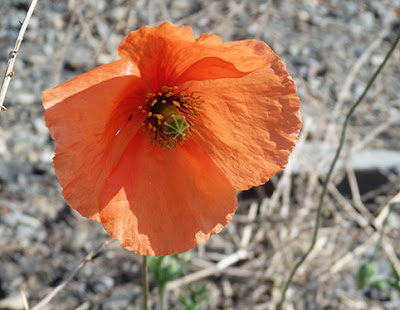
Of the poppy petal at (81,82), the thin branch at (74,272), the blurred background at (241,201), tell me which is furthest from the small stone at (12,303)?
the poppy petal at (81,82)

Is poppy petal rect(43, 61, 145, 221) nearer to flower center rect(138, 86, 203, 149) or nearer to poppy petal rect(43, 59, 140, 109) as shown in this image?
poppy petal rect(43, 59, 140, 109)

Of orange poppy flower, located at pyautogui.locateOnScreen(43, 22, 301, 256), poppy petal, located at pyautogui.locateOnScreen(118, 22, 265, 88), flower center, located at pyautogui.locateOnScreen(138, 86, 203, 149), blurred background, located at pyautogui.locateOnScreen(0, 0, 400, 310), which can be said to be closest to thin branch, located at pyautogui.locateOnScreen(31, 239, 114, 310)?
orange poppy flower, located at pyautogui.locateOnScreen(43, 22, 301, 256)

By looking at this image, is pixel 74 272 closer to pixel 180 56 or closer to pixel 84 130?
pixel 84 130

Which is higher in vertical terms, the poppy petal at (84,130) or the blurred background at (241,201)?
the poppy petal at (84,130)

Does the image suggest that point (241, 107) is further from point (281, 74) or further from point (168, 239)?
point (168, 239)

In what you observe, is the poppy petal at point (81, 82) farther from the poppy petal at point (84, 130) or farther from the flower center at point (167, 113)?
the flower center at point (167, 113)

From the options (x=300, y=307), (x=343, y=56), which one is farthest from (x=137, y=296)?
(x=343, y=56)

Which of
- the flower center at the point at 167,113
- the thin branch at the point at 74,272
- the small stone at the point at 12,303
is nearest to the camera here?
the thin branch at the point at 74,272
